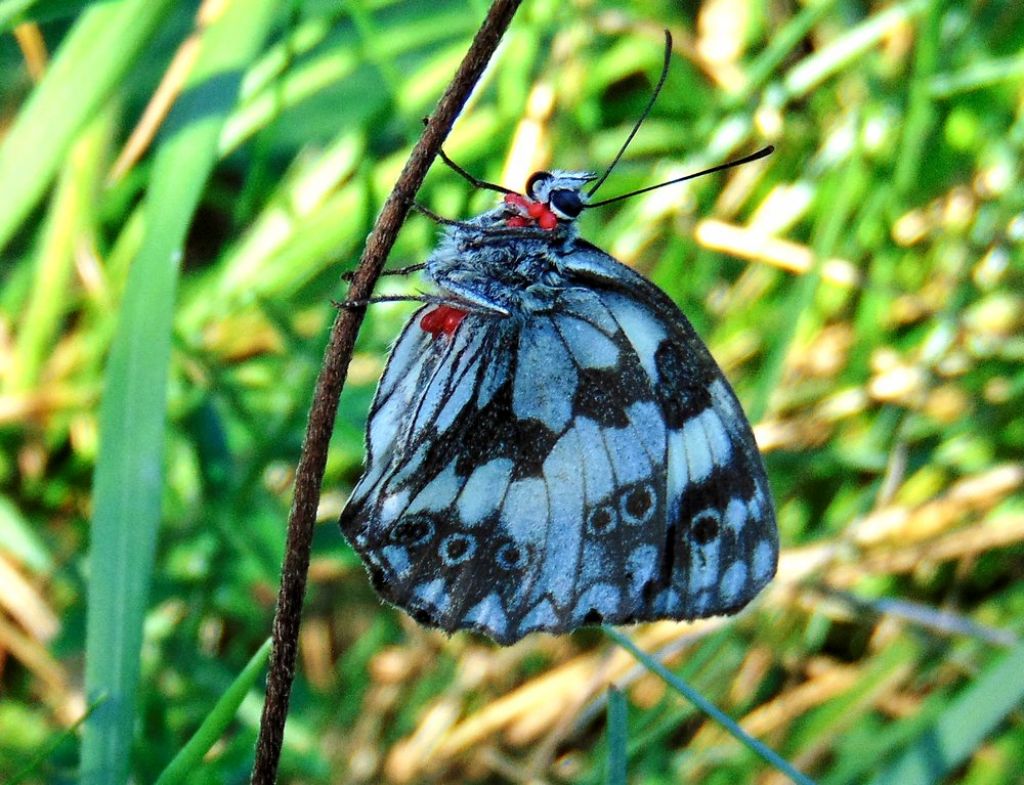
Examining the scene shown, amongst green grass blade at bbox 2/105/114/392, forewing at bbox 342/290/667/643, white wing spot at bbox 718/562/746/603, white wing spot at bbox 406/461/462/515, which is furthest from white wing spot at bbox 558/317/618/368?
green grass blade at bbox 2/105/114/392

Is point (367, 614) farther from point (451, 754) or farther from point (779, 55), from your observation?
point (779, 55)

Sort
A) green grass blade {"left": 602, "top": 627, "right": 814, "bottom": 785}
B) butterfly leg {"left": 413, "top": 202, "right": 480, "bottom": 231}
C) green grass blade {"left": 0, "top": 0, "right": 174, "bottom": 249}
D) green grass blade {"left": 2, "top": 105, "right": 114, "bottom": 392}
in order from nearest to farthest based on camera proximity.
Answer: green grass blade {"left": 602, "top": 627, "right": 814, "bottom": 785} < butterfly leg {"left": 413, "top": 202, "right": 480, "bottom": 231} < green grass blade {"left": 0, "top": 0, "right": 174, "bottom": 249} < green grass blade {"left": 2, "top": 105, "right": 114, "bottom": 392}

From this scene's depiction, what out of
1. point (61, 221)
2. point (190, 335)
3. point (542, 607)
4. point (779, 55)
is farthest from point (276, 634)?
point (779, 55)

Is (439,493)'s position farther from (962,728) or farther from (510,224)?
(962,728)

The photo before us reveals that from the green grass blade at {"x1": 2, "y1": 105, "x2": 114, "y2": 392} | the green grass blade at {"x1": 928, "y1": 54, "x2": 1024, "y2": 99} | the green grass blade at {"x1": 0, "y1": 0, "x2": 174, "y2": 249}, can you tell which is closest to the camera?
the green grass blade at {"x1": 0, "y1": 0, "x2": 174, "y2": 249}

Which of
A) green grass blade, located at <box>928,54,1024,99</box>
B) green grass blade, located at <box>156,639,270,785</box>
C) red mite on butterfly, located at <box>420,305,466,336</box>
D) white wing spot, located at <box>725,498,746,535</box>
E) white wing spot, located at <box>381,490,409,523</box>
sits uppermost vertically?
green grass blade, located at <box>928,54,1024,99</box>

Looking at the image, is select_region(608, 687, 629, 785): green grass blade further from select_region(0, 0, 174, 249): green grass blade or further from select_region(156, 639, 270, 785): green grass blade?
select_region(0, 0, 174, 249): green grass blade

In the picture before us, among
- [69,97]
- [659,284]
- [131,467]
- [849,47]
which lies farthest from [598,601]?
[849,47]

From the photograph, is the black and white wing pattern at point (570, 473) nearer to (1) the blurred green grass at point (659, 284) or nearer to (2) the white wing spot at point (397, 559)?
(2) the white wing spot at point (397, 559)
